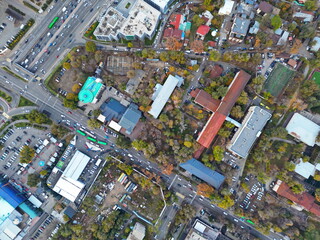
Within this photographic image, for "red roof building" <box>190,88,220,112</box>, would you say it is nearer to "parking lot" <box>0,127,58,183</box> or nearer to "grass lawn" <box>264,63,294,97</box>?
"grass lawn" <box>264,63,294,97</box>

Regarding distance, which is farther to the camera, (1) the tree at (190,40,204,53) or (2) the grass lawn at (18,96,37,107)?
(2) the grass lawn at (18,96,37,107)

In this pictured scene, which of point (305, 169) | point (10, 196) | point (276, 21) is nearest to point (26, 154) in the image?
point (10, 196)

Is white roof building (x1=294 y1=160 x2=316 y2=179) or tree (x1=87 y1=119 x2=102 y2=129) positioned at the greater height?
white roof building (x1=294 y1=160 x2=316 y2=179)

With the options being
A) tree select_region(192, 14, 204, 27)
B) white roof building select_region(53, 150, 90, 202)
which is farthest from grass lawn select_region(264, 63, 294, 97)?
white roof building select_region(53, 150, 90, 202)

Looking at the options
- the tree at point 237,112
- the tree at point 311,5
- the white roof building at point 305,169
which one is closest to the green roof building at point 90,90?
the tree at point 237,112

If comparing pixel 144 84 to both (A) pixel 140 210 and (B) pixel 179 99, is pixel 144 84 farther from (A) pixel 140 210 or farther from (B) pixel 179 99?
(A) pixel 140 210

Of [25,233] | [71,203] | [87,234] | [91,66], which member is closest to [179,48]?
[91,66]

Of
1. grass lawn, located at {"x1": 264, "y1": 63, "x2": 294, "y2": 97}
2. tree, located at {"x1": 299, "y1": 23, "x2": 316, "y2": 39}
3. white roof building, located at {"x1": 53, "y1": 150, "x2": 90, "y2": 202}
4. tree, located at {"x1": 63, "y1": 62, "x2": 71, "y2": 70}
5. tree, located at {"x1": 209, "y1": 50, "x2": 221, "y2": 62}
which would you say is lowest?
white roof building, located at {"x1": 53, "y1": 150, "x2": 90, "y2": 202}
